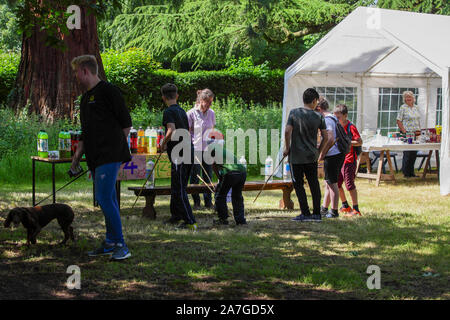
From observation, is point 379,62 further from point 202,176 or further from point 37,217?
point 37,217

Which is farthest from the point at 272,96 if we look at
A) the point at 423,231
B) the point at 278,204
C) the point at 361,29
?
the point at 423,231

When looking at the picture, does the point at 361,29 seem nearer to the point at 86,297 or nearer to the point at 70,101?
the point at 70,101

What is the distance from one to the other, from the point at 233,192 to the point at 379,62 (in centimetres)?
823

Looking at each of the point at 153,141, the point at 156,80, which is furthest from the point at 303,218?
the point at 156,80

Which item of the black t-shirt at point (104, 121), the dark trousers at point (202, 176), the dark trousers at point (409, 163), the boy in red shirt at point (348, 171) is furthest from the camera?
the dark trousers at point (409, 163)

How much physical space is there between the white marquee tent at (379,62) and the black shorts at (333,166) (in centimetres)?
341

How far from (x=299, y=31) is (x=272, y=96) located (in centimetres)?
295

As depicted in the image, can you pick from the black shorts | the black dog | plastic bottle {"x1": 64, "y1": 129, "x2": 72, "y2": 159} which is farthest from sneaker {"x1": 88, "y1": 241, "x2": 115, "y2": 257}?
the black shorts

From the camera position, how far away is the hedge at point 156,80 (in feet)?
56.1

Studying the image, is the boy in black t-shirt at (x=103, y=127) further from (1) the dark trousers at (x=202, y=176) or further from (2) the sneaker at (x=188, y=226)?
(1) the dark trousers at (x=202, y=176)

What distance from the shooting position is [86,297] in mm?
4617

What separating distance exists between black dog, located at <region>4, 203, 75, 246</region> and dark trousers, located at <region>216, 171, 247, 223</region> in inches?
76.5

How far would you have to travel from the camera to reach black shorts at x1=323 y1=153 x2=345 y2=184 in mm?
8164

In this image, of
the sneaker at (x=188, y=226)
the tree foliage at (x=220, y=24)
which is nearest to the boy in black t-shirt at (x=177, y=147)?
the sneaker at (x=188, y=226)
